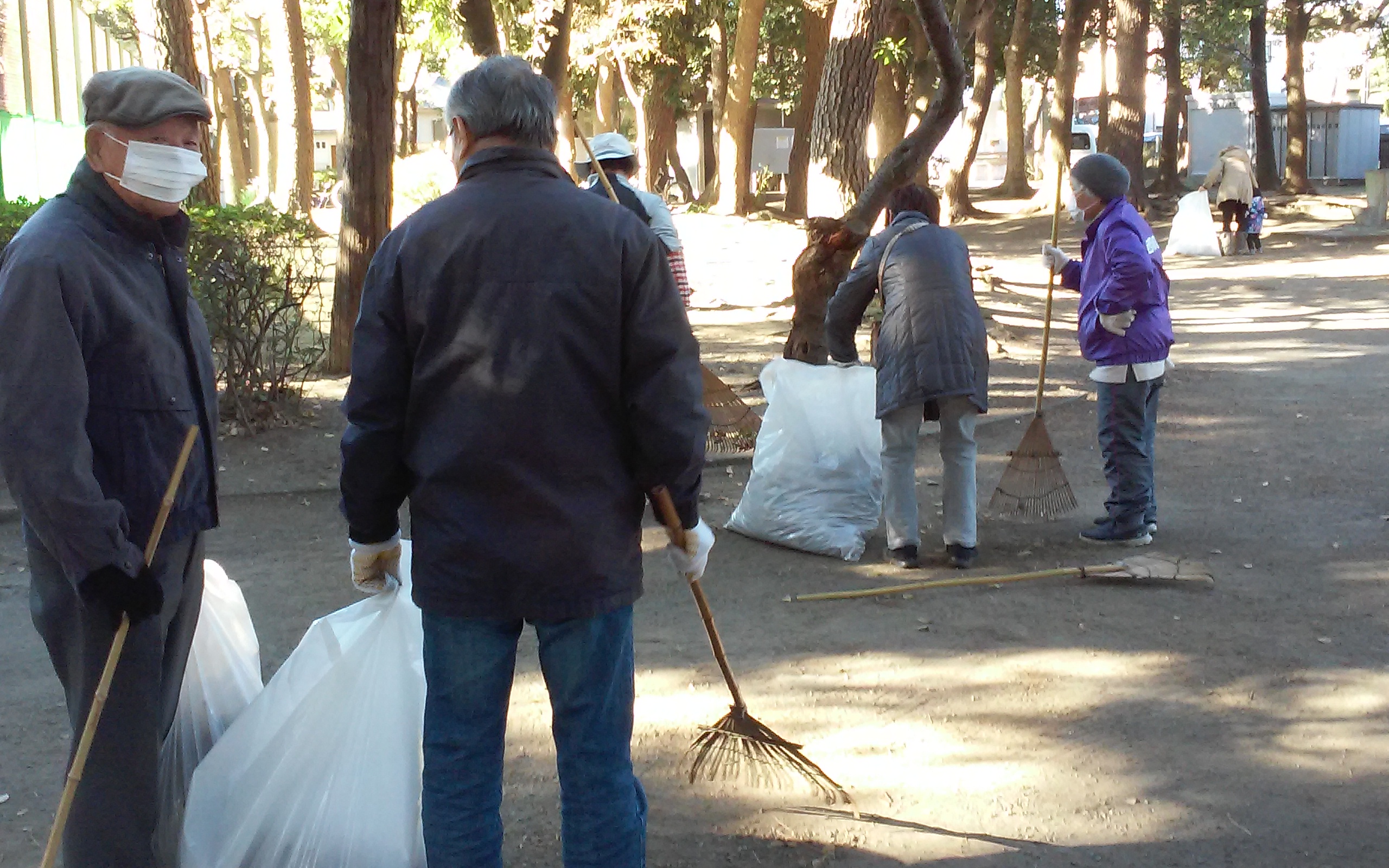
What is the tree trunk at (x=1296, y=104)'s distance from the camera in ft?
97.0

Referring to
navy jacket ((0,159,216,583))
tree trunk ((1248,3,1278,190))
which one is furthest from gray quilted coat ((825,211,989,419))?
tree trunk ((1248,3,1278,190))

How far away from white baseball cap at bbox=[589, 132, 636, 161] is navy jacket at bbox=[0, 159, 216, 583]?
4451mm

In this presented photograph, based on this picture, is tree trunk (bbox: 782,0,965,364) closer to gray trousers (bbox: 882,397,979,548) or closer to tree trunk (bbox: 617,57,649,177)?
gray trousers (bbox: 882,397,979,548)

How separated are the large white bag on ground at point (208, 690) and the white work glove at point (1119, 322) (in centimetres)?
401

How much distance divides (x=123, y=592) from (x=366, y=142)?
6.79m

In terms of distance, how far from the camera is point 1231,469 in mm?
7770

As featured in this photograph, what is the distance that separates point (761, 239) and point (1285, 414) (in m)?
12.5

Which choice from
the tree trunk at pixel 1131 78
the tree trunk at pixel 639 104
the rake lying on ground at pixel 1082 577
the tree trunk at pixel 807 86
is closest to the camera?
the rake lying on ground at pixel 1082 577

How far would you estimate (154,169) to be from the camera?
2723 millimetres

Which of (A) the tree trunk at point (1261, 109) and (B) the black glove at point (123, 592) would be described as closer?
(B) the black glove at point (123, 592)

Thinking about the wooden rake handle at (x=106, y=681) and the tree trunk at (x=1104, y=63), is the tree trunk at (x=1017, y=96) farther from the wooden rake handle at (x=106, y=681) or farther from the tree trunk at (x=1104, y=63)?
the wooden rake handle at (x=106, y=681)

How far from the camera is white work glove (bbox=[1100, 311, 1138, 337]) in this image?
19.9 feet

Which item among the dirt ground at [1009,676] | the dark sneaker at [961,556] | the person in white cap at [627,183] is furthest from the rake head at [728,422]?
the dark sneaker at [961,556]

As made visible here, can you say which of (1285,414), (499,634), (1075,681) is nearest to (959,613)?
(1075,681)
